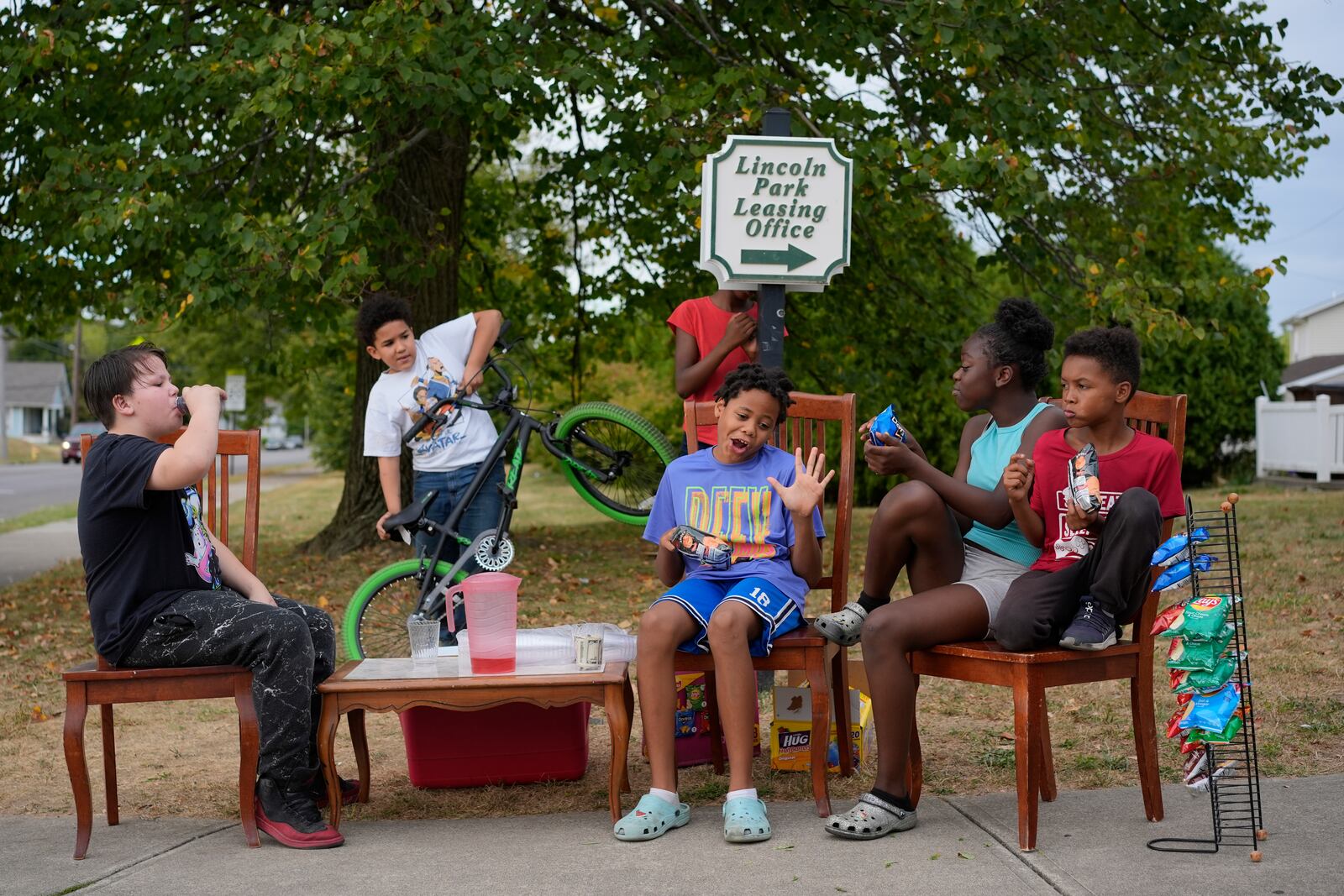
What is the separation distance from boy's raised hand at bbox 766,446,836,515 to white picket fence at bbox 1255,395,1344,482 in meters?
15.6

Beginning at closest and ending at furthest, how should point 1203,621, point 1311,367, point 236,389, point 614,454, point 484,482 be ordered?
1. point 1203,621
2. point 484,482
3. point 614,454
4. point 236,389
5. point 1311,367

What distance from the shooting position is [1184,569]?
330 centimetres

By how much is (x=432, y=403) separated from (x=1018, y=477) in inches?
104

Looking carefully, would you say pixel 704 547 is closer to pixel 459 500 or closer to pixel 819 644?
pixel 819 644

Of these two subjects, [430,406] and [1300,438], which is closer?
[430,406]

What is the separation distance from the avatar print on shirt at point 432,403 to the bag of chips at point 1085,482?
275cm

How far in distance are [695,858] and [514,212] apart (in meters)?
11.0

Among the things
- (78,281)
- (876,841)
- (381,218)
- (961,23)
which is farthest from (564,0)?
(876,841)

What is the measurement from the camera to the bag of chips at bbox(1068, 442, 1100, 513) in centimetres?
352

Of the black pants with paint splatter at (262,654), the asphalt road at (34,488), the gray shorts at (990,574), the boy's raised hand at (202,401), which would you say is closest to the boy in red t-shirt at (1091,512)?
the gray shorts at (990,574)

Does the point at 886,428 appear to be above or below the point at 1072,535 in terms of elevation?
above

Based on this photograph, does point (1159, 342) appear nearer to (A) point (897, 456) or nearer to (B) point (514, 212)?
(A) point (897, 456)

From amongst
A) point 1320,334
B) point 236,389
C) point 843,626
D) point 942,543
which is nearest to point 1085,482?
point 942,543

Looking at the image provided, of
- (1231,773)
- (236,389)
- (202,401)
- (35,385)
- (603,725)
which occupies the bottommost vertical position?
(603,725)
